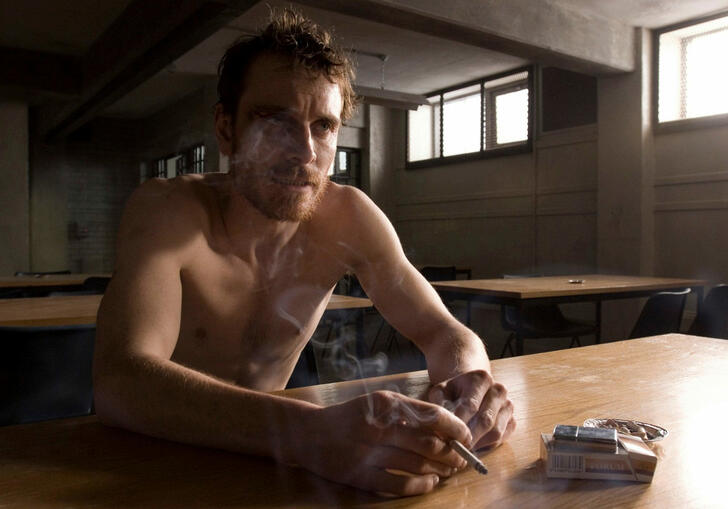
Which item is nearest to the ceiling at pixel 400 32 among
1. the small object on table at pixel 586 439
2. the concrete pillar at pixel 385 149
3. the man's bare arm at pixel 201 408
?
the concrete pillar at pixel 385 149

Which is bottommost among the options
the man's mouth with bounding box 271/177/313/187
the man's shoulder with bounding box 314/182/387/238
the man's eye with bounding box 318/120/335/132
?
the man's shoulder with bounding box 314/182/387/238

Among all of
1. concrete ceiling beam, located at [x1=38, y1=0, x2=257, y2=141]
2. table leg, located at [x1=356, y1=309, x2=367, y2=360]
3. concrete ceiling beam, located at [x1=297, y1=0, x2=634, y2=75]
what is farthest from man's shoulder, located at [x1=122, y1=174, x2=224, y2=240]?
concrete ceiling beam, located at [x1=297, y1=0, x2=634, y2=75]

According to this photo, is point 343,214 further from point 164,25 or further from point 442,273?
point 164,25

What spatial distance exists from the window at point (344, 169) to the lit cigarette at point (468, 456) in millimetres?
636

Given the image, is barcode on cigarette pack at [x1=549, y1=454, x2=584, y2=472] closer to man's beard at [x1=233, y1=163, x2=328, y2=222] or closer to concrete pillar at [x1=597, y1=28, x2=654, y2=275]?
man's beard at [x1=233, y1=163, x2=328, y2=222]

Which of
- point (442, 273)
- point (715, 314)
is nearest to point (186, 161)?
point (715, 314)

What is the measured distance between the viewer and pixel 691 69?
5.23 metres

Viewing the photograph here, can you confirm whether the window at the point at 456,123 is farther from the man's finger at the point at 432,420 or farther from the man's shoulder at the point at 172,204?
the man's finger at the point at 432,420

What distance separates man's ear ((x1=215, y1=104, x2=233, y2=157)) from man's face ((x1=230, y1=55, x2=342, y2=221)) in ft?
0.12

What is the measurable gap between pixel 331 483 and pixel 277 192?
23.8 inches

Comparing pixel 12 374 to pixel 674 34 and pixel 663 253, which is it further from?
pixel 674 34

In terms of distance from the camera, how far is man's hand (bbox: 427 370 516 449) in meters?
0.72

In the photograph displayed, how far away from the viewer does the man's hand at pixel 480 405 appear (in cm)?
72

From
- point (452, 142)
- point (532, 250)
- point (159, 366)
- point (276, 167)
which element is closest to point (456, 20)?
point (452, 142)
